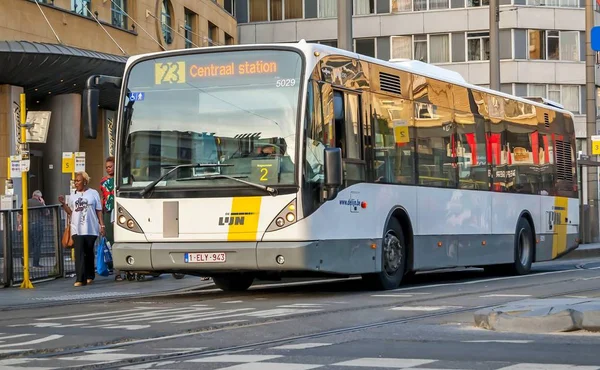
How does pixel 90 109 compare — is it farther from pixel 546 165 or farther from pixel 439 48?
pixel 439 48

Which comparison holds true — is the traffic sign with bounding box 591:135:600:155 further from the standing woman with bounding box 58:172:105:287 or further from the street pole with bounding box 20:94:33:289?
the street pole with bounding box 20:94:33:289

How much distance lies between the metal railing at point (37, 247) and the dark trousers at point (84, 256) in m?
0.83

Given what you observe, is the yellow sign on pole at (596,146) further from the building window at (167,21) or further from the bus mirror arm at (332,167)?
the bus mirror arm at (332,167)

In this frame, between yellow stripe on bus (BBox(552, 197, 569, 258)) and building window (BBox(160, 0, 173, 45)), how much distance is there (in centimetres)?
1978

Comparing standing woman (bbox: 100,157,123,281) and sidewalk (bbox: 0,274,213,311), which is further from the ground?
standing woman (bbox: 100,157,123,281)

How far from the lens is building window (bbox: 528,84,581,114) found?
66562 mm

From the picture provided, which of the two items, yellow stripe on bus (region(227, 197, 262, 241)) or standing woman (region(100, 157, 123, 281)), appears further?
standing woman (region(100, 157, 123, 281))

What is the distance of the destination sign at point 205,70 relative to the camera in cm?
1550

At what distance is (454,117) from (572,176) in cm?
706

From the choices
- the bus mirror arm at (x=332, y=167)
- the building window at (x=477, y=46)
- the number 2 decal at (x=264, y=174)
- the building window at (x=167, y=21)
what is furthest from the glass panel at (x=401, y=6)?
the number 2 decal at (x=264, y=174)

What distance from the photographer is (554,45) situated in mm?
66688

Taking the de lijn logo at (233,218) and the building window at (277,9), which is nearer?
the de lijn logo at (233,218)

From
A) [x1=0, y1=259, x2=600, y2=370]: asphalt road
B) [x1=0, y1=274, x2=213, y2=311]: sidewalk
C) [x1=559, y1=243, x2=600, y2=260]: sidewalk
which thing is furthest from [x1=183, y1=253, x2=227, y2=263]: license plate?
[x1=559, y1=243, x2=600, y2=260]: sidewalk

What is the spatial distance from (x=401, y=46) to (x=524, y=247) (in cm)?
4445
